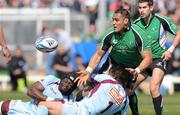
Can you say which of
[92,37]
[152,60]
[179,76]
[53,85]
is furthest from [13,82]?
[53,85]

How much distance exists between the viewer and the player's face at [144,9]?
1404 centimetres

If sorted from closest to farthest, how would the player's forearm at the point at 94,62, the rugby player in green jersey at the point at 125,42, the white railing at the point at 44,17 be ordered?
the rugby player in green jersey at the point at 125,42, the player's forearm at the point at 94,62, the white railing at the point at 44,17

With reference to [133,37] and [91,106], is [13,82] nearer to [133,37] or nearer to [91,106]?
[133,37]

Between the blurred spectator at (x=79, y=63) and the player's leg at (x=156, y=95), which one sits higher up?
the player's leg at (x=156, y=95)

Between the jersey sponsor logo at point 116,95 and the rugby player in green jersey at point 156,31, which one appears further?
the rugby player in green jersey at point 156,31

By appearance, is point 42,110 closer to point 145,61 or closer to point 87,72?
point 87,72

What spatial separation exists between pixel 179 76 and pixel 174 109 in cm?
865

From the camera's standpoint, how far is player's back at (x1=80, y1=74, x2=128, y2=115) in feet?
36.8

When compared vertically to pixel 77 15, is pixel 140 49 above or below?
above

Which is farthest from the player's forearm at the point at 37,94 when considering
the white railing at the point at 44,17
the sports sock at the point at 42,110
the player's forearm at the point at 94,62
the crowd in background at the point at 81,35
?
the white railing at the point at 44,17

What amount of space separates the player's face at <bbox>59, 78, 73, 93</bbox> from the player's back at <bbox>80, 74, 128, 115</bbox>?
1.56 feet

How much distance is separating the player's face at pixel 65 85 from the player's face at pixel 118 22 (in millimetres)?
1615

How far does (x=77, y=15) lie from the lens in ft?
95.2

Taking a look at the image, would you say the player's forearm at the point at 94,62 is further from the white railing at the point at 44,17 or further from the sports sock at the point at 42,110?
the white railing at the point at 44,17
